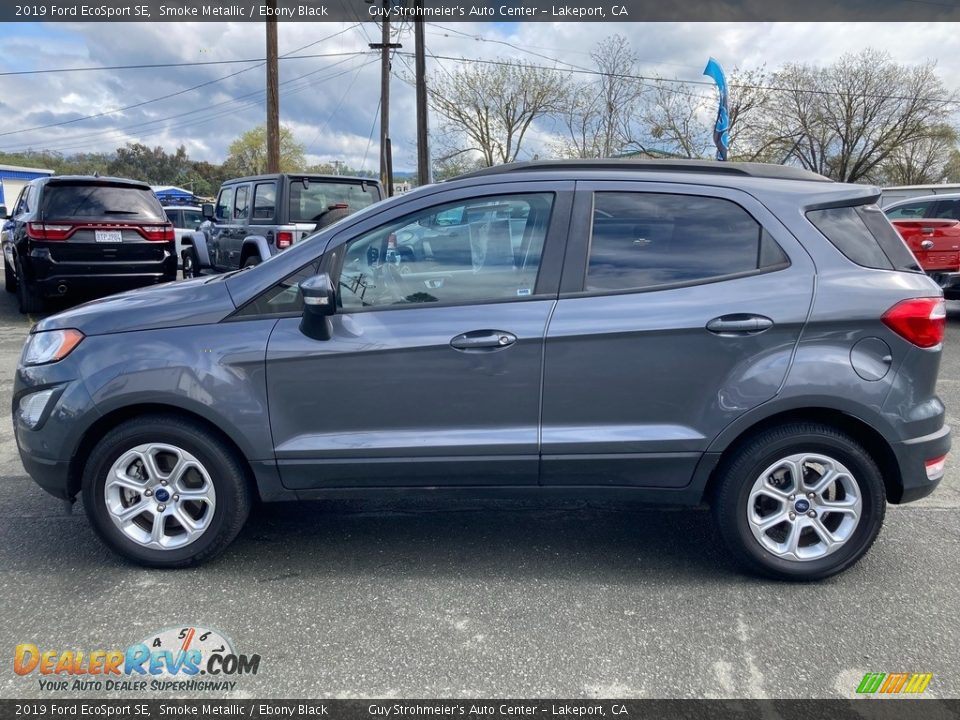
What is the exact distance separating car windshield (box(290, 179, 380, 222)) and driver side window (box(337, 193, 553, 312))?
23.5ft

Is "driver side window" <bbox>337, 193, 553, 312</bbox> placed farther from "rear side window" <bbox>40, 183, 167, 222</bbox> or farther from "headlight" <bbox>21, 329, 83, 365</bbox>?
"rear side window" <bbox>40, 183, 167, 222</bbox>

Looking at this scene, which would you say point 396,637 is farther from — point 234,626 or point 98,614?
point 98,614

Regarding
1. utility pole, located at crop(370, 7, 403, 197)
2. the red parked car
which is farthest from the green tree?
the red parked car

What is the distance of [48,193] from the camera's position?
9.86 meters

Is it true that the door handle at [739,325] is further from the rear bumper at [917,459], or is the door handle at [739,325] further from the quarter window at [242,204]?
the quarter window at [242,204]

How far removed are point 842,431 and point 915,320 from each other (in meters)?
0.56

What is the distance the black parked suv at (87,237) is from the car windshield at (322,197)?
197cm

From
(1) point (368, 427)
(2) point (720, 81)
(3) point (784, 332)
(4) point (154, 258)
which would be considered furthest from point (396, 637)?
(2) point (720, 81)

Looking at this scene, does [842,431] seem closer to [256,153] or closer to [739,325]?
[739,325]

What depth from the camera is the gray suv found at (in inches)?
126

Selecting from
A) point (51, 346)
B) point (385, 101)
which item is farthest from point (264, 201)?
point (385, 101)

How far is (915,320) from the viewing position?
124 inches

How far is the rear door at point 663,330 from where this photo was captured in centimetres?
319

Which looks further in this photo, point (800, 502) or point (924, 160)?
point (924, 160)
